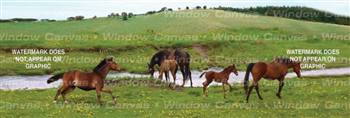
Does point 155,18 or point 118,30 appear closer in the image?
point 118,30

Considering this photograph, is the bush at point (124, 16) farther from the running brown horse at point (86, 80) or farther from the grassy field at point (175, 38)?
the running brown horse at point (86, 80)

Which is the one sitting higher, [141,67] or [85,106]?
[85,106]

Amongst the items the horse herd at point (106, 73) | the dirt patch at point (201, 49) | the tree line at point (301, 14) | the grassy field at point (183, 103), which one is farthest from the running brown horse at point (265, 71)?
the tree line at point (301, 14)

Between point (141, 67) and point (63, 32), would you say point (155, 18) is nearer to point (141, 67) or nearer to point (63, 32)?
point (63, 32)

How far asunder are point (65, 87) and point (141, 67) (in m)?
25.1

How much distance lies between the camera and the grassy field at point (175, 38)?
59.3 metres

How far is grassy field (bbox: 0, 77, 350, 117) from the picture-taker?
81.7ft

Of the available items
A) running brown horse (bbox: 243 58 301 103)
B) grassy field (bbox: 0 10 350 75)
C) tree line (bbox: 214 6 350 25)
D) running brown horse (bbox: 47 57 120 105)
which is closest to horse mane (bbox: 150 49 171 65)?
running brown horse (bbox: 243 58 301 103)

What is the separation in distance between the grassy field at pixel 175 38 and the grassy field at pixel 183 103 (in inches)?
747

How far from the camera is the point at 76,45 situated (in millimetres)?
61938

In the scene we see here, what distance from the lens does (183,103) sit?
27.8 m

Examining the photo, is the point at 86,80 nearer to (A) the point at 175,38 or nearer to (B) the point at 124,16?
(A) the point at 175,38

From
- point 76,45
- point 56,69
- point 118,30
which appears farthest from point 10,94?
point 118,30

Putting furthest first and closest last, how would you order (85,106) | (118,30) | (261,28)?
1. (261,28)
2. (118,30)
3. (85,106)
